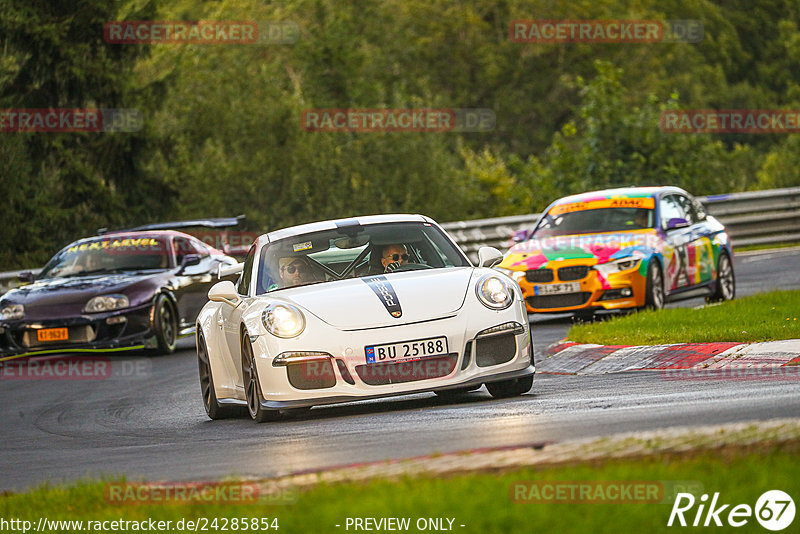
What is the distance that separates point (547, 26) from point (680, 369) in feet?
205

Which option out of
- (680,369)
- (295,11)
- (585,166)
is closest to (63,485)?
(680,369)

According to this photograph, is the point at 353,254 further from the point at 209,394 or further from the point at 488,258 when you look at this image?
the point at 209,394

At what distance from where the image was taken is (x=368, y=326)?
965 centimetres

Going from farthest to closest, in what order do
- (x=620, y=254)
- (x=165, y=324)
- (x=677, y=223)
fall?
(x=165, y=324), (x=677, y=223), (x=620, y=254)

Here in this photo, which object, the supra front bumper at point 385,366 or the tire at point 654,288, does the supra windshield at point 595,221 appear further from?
the supra front bumper at point 385,366

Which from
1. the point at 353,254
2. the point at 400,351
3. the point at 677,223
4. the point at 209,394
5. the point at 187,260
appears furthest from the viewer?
the point at 187,260

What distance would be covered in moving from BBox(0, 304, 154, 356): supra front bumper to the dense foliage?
1591 cm

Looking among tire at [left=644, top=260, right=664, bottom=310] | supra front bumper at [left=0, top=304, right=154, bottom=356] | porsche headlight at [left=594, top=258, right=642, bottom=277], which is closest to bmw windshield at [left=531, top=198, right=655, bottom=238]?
tire at [left=644, top=260, right=664, bottom=310]

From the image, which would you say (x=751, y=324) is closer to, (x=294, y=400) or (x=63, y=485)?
(x=294, y=400)

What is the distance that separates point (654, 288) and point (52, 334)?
669cm

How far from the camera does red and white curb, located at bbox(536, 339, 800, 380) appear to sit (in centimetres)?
1094

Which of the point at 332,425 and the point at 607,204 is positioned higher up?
the point at 607,204

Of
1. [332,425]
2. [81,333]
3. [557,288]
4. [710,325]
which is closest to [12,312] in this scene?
[81,333]

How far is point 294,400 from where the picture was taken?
9.80 metres
